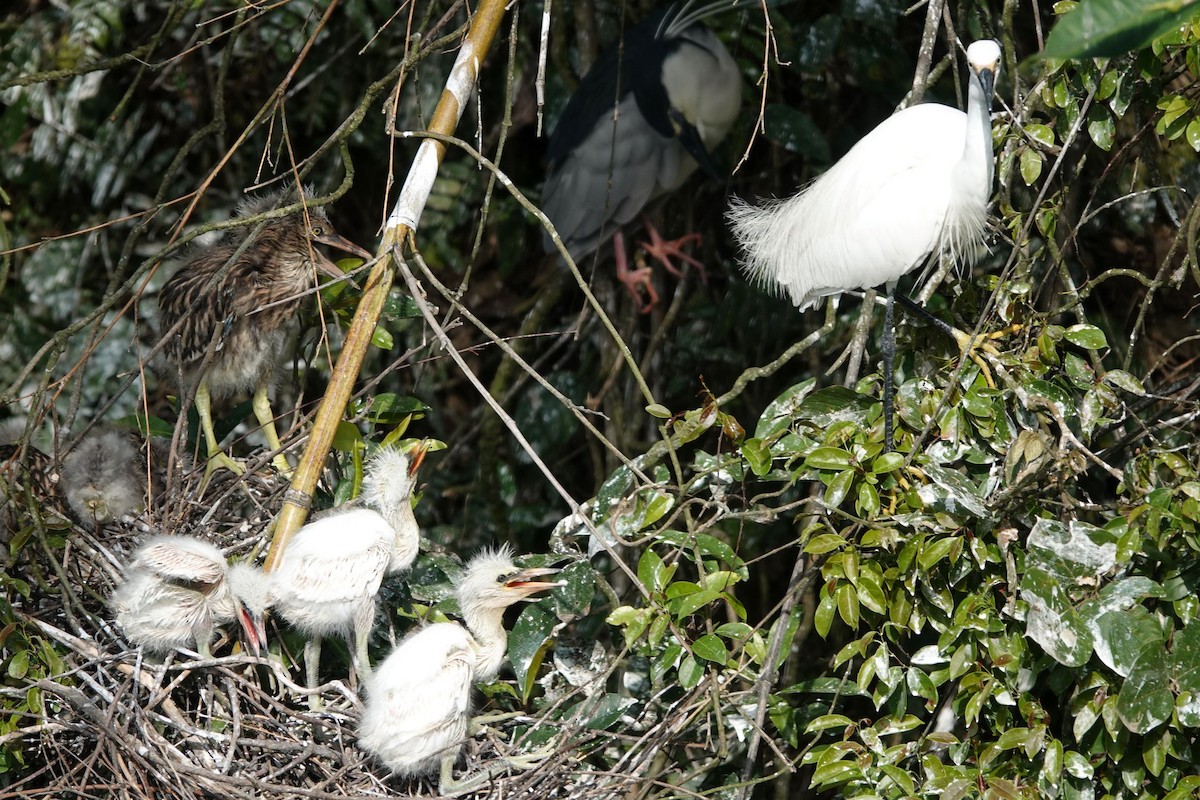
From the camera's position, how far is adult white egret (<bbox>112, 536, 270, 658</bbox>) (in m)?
1.95

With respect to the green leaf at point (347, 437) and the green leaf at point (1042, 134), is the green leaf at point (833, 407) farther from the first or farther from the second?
the green leaf at point (347, 437)

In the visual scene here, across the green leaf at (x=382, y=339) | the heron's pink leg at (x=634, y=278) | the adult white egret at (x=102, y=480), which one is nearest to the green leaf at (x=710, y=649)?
the green leaf at (x=382, y=339)

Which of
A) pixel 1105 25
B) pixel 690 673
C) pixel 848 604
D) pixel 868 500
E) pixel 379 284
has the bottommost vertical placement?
pixel 690 673

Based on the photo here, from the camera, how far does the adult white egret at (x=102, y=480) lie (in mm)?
2326

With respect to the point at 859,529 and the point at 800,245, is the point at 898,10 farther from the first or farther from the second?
the point at 859,529

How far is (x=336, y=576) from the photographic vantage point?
194cm

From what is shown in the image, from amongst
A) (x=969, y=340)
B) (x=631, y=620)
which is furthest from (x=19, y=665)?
(x=969, y=340)

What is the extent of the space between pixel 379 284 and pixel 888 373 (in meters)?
0.87

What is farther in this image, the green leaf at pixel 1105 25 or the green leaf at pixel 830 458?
the green leaf at pixel 830 458

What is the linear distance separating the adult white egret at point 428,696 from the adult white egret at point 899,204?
80cm

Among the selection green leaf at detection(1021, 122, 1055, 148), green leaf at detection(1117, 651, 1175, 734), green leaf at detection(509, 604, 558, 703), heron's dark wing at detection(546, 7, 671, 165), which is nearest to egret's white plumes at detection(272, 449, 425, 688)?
green leaf at detection(509, 604, 558, 703)

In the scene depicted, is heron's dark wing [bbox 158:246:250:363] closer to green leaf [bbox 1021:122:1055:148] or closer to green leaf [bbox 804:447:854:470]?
green leaf [bbox 804:447:854:470]

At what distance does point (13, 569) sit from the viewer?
2.09 m

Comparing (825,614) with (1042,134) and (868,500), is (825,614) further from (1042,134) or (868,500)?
(1042,134)
